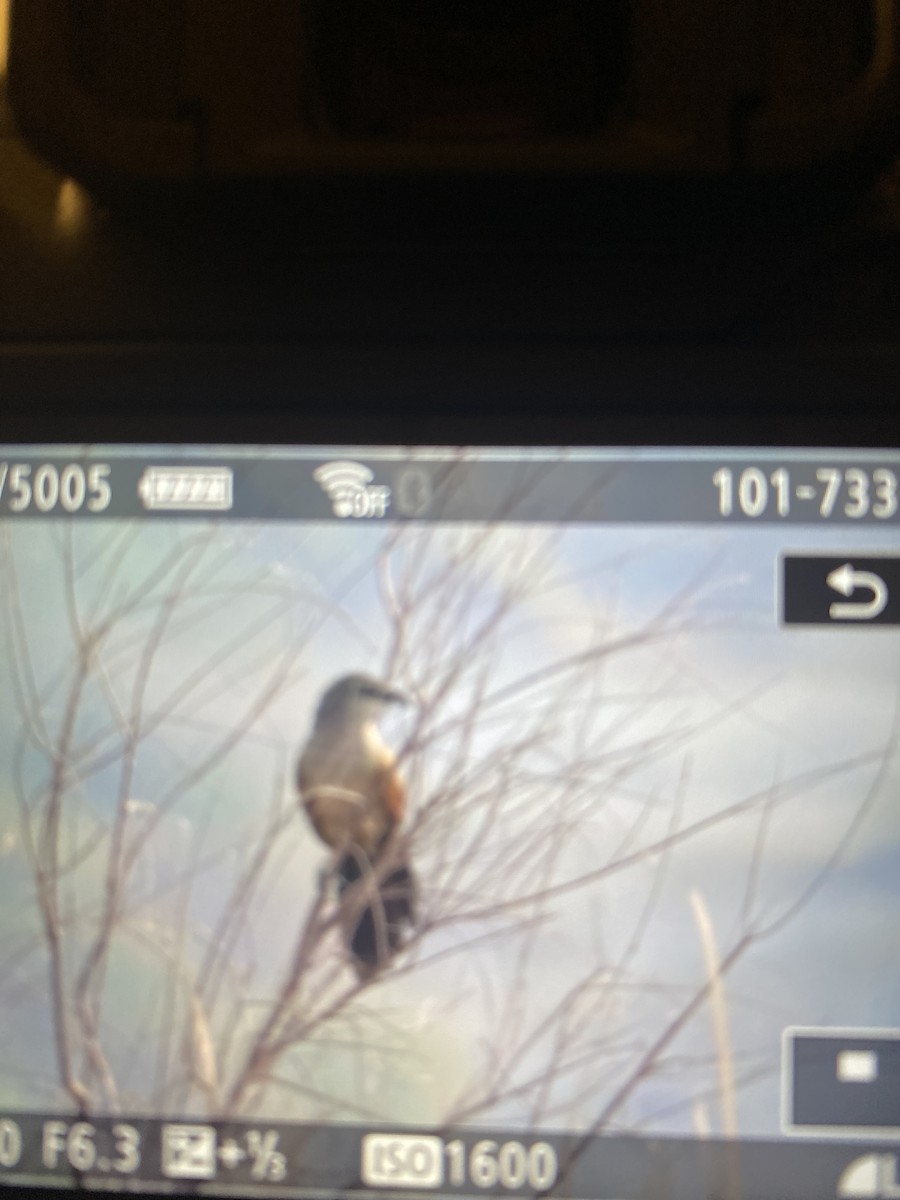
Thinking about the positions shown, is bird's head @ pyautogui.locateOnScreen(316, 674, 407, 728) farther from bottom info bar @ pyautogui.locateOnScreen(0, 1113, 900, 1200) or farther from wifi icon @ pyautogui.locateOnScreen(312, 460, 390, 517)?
bottom info bar @ pyautogui.locateOnScreen(0, 1113, 900, 1200)

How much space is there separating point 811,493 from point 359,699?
237 mm

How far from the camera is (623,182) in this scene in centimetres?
66

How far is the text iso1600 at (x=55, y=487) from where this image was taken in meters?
0.67

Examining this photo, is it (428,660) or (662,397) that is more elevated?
(662,397)

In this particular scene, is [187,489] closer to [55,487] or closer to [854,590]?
[55,487]

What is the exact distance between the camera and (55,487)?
0.67 m

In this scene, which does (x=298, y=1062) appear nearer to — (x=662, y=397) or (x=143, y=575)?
(x=143, y=575)

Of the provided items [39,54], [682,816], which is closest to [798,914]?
[682,816]

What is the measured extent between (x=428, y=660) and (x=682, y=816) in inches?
5.6

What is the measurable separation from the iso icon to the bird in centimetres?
9

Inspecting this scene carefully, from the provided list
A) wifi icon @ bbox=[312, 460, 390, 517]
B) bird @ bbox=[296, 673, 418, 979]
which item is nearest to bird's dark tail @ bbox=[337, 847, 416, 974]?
bird @ bbox=[296, 673, 418, 979]

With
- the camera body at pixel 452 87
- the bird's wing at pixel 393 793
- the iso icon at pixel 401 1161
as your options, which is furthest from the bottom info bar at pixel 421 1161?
the camera body at pixel 452 87

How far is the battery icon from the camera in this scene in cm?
67

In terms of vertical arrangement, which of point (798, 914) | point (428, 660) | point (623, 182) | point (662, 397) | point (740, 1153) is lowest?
point (740, 1153)
